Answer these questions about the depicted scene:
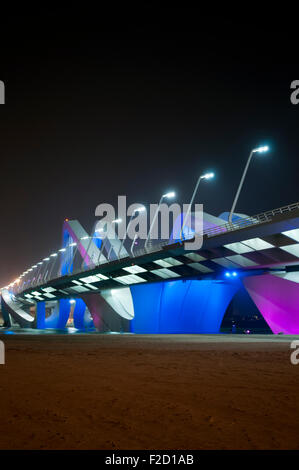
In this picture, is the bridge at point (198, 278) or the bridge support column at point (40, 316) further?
the bridge support column at point (40, 316)

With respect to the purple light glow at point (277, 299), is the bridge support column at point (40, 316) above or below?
below

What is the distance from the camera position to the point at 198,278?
143 feet

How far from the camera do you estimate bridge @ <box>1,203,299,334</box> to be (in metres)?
30.4

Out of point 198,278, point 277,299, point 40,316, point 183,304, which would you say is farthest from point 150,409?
point 40,316

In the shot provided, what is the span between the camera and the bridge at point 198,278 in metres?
30.4

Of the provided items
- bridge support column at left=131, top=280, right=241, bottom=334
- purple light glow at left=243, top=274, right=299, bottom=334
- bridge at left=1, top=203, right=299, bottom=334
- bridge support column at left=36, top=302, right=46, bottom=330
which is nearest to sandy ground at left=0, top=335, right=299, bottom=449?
bridge at left=1, top=203, right=299, bottom=334

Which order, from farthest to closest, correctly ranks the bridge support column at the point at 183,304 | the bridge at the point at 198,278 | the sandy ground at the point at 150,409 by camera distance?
1. the bridge support column at the point at 183,304
2. the bridge at the point at 198,278
3. the sandy ground at the point at 150,409

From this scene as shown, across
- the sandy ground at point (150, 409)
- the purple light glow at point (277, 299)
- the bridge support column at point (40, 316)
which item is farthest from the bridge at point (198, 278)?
the bridge support column at point (40, 316)

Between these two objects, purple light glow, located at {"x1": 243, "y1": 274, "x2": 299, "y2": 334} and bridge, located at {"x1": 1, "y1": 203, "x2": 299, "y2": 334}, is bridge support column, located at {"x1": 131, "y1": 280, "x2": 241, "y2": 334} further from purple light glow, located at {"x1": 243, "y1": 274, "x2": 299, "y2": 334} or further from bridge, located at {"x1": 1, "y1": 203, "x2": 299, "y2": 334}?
purple light glow, located at {"x1": 243, "y1": 274, "x2": 299, "y2": 334}

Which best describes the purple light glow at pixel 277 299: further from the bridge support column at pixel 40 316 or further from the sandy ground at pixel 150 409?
the bridge support column at pixel 40 316

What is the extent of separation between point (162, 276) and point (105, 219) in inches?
1013

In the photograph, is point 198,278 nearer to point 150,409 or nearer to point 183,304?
point 183,304

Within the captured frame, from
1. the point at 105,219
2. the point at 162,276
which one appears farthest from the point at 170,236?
the point at 105,219
